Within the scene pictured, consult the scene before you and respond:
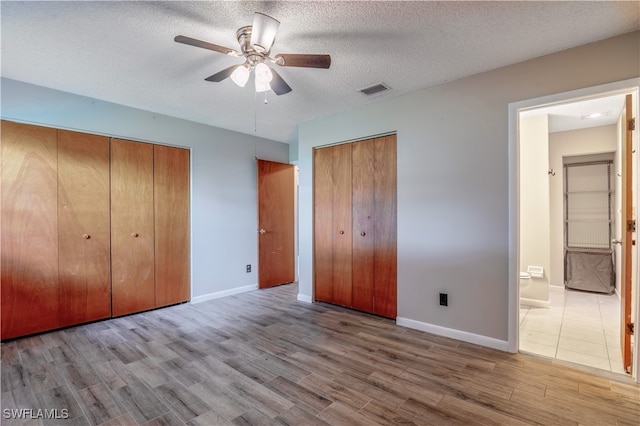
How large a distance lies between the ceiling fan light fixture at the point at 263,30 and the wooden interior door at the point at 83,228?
2652 mm

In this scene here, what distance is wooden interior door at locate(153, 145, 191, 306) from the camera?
393 cm

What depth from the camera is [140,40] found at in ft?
7.36

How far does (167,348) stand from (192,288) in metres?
1.54

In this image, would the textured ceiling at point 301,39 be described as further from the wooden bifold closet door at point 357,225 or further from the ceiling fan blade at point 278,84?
the wooden bifold closet door at point 357,225

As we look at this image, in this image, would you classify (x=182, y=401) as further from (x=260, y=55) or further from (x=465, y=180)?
(x=465, y=180)

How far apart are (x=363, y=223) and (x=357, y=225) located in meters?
0.10

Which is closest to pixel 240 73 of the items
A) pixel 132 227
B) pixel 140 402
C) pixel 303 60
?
pixel 303 60

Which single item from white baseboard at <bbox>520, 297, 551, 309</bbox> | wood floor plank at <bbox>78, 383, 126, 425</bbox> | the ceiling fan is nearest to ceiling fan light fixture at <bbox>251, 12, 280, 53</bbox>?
the ceiling fan

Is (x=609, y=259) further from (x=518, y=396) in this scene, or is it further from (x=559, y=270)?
(x=518, y=396)

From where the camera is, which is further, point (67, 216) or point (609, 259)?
point (609, 259)

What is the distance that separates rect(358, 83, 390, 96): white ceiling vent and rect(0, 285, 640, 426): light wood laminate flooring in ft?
8.46

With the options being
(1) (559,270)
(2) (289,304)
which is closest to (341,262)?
(2) (289,304)

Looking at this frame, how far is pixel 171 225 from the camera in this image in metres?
4.05

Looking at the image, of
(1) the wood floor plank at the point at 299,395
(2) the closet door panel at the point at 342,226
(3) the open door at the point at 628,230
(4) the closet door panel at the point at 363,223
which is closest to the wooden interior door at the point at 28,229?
(1) the wood floor plank at the point at 299,395
